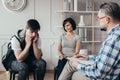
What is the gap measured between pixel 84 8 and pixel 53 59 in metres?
1.28

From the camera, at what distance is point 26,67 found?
296cm

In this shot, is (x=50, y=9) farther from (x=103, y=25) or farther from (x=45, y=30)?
(x=103, y=25)

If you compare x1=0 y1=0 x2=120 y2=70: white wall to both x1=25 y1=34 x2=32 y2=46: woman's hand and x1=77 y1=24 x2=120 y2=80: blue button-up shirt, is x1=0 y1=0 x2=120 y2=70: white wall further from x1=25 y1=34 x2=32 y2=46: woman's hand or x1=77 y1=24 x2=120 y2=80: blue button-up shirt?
x1=77 y1=24 x2=120 y2=80: blue button-up shirt

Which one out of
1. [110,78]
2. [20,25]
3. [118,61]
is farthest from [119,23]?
[20,25]

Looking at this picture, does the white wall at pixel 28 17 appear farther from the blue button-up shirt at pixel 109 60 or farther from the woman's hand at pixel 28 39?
the blue button-up shirt at pixel 109 60

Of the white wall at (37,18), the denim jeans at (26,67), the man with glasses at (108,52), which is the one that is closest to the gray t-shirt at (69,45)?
the denim jeans at (26,67)

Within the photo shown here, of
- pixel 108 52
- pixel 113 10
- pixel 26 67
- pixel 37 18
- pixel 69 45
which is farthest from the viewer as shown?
pixel 37 18

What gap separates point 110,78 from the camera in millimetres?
1680

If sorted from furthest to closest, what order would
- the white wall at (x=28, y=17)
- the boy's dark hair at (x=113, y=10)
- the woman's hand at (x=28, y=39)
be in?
the white wall at (x=28, y=17)
the woman's hand at (x=28, y=39)
the boy's dark hair at (x=113, y=10)

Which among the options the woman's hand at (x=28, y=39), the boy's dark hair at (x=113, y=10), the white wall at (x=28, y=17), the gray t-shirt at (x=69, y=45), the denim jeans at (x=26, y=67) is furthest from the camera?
the white wall at (x=28, y=17)

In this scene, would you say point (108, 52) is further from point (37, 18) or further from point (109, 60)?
point (37, 18)

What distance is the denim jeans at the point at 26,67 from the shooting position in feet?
9.67

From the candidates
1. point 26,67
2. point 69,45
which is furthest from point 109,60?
point 69,45

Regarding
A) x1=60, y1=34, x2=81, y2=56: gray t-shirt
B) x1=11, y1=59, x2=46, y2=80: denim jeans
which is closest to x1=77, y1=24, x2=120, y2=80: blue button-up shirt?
x1=11, y1=59, x2=46, y2=80: denim jeans
